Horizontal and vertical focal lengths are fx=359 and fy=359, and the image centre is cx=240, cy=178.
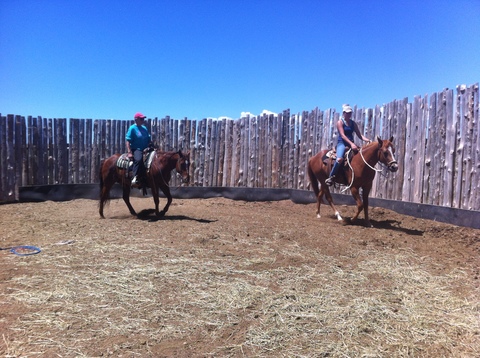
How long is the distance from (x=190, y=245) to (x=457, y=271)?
3945mm

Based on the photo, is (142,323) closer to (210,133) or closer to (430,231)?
(430,231)

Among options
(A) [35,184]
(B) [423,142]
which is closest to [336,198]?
(B) [423,142]

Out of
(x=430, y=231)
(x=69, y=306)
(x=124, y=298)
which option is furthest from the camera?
(x=430, y=231)

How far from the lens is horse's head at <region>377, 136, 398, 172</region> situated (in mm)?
7364

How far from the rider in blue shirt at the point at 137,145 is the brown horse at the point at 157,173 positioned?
22 centimetres

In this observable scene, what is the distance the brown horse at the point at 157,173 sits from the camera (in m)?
8.40

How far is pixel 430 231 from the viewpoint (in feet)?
24.4

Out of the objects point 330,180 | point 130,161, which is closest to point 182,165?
point 130,161

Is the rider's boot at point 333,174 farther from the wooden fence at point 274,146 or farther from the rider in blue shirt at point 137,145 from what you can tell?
the rider in blue shirt at point 137,145

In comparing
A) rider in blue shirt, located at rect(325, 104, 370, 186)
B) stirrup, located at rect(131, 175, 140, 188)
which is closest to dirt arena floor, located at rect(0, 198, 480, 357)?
stirrup, located at rect(131, 175, 140, 188)

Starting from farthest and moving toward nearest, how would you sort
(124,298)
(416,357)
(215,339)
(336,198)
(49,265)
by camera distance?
(336,198) → (49,265) → (124,298) → (215,339) → (416,357)

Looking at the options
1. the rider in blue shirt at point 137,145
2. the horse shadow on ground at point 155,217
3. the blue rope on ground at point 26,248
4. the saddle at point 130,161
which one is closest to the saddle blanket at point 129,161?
the saddle at point 130,161

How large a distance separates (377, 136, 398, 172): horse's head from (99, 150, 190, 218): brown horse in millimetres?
4251

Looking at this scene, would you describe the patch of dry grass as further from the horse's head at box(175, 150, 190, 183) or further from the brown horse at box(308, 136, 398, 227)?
the horse's head at box(175, 150, 190, 183)
